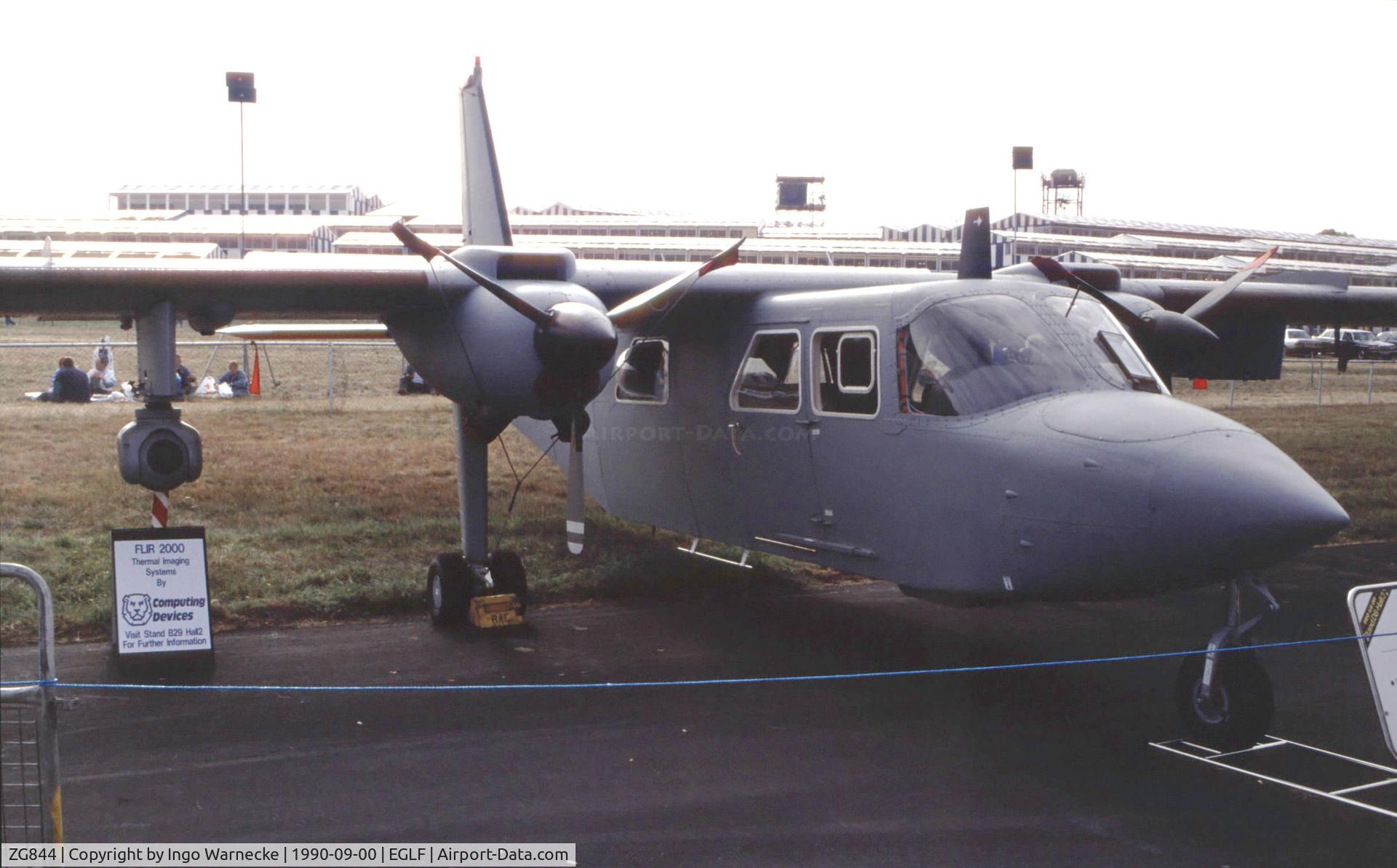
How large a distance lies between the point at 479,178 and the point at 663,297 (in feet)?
8.83

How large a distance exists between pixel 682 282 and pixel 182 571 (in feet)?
14.6

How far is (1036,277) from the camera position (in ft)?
34.0

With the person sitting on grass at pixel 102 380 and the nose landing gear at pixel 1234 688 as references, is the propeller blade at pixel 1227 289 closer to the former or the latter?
the nose landing gear at pixel 1234 688

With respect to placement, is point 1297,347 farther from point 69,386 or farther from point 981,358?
point 981,358

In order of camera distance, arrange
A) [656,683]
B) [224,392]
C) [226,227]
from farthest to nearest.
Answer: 1. [224,392]
2. [226,227]
3. [656,683]

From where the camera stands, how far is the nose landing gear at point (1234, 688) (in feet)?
22.5

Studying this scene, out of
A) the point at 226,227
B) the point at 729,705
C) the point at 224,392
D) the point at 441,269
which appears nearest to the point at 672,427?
the point at 441,269

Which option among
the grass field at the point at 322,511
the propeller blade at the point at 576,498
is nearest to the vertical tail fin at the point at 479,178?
the propeller blade at the point at 576,498

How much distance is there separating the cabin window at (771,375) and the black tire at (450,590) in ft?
9.05

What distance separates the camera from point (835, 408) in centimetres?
886

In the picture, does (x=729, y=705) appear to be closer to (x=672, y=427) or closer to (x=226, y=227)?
(x=672, y=427)

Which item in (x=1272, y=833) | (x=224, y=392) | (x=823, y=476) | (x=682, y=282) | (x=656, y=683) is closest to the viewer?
(x=1272, y=833)

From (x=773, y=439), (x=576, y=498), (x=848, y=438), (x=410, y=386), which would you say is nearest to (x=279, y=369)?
(x=410, y=386)

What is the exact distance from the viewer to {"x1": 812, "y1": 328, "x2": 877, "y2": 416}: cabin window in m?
8.53
